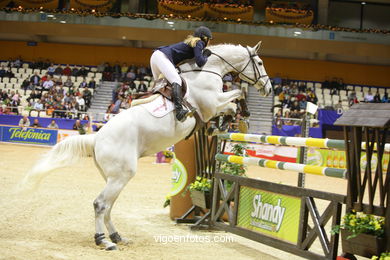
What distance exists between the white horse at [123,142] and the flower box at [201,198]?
4.11 ft

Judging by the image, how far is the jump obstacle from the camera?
4312mm

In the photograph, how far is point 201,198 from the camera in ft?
23.1

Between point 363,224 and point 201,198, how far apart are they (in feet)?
10.0

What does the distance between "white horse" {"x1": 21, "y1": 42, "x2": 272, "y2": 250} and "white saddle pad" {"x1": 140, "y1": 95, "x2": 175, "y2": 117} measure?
5 cm

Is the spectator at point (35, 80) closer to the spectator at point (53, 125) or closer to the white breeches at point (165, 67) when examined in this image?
the spectator at point (53, 125)

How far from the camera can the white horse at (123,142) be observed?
5.57 metres

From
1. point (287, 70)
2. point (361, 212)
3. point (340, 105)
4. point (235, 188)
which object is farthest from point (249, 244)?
point (287, 70)

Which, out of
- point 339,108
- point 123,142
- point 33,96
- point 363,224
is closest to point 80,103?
point 33,96

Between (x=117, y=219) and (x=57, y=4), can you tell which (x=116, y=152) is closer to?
(x=117, y=219)

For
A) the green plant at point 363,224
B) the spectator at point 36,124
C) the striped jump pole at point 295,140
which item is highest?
the striped jump pole at point 295,140

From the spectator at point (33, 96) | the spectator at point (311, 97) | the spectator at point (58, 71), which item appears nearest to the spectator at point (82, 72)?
the spectator at point (58, 71)

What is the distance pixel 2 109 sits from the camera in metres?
22.6

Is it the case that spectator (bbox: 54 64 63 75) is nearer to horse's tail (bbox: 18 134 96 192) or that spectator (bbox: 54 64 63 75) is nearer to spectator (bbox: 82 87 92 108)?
spectator (bbox: 82 87 92 108)

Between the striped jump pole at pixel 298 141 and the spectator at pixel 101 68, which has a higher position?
the spectator at pixel 101 68
